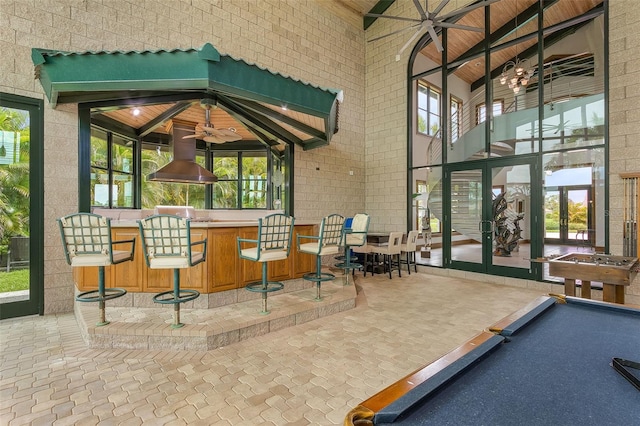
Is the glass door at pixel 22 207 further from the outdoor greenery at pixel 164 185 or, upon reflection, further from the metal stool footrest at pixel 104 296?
the metal stool footrest at pixel 104 296

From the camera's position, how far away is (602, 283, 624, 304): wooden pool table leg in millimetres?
3162

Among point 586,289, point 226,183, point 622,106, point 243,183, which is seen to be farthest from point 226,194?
point 622,106

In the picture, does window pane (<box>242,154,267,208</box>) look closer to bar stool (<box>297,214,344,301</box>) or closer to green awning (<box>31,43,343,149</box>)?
bar stool (<box>297,214,344,301</box>)

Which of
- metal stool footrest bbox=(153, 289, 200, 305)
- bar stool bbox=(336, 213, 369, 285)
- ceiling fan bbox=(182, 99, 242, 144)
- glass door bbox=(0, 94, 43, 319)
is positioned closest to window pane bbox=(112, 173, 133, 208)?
glass door bbox=(0, 94, 43, 319)

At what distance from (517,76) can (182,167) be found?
6998 millimetres

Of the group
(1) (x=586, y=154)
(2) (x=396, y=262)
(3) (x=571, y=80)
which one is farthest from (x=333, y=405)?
(3) (x=571, y=80)

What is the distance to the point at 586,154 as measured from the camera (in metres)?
5.19

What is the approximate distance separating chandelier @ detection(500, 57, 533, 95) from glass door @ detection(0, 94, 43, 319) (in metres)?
8.22

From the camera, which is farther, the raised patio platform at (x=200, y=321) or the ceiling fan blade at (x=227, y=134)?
the ceiling fan blade at (x=227, y=134)

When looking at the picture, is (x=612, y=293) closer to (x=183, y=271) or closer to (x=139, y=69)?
(x=183, y=271)

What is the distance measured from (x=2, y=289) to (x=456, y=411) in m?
5.62

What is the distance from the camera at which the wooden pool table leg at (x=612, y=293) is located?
3162mm

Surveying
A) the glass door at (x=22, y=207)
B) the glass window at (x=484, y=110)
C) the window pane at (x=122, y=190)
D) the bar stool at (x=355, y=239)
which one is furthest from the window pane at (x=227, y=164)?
the glass window at (x=484, y=110)

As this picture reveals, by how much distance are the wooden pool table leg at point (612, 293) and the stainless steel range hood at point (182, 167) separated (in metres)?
6.07
